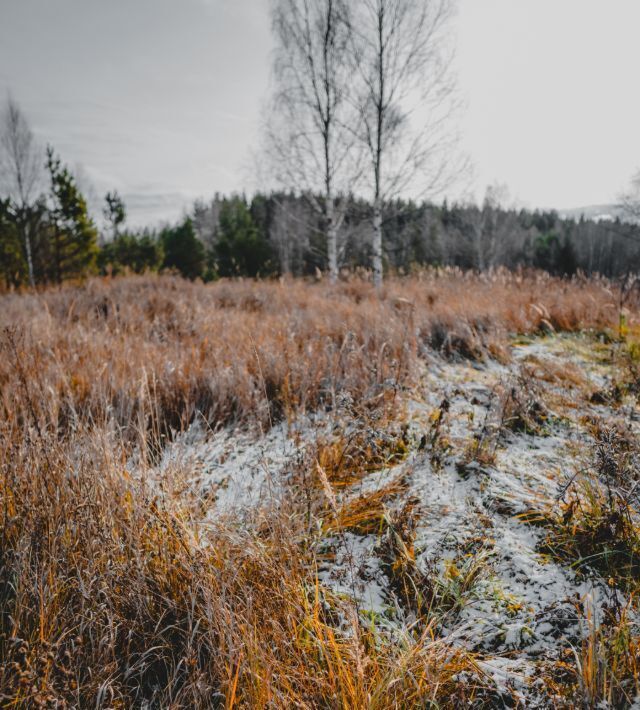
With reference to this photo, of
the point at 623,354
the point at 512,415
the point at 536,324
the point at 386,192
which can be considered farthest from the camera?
the point at 386,192

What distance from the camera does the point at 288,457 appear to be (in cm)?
192

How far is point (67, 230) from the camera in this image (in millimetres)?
22562

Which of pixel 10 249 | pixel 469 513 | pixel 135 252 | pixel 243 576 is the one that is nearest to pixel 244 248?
pixel 135 252

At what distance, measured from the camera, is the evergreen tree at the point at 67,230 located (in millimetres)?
22047

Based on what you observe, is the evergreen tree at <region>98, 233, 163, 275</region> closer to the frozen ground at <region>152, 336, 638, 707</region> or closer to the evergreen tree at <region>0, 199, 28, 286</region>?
the evergreen tree at <region>0, 199, 28, 286</region>

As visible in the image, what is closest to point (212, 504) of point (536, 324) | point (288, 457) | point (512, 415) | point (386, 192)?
point (288, 457)

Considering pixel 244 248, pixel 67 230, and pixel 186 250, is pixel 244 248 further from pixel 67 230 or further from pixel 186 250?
pixel 67 230

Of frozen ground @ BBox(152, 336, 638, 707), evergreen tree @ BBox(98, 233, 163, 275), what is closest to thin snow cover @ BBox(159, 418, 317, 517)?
frozen ground @ BBox(152, 336, 638, 707)

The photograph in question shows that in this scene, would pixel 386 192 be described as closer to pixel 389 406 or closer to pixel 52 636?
pixel 389 406

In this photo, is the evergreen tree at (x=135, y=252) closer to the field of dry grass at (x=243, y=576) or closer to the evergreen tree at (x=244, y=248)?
the evergreen tree at (x=244, y=248)

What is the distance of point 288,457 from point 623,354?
3687 millimetres

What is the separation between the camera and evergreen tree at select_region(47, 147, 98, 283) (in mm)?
22047

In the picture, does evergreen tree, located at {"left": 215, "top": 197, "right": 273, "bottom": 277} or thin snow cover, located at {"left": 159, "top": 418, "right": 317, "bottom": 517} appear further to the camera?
evergreen tree, located at {"left": 215, "top": 197, "right": 273, "bottom": 277}

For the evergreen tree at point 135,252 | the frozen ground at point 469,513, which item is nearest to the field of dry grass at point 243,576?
the frozen ground at point 469,513
